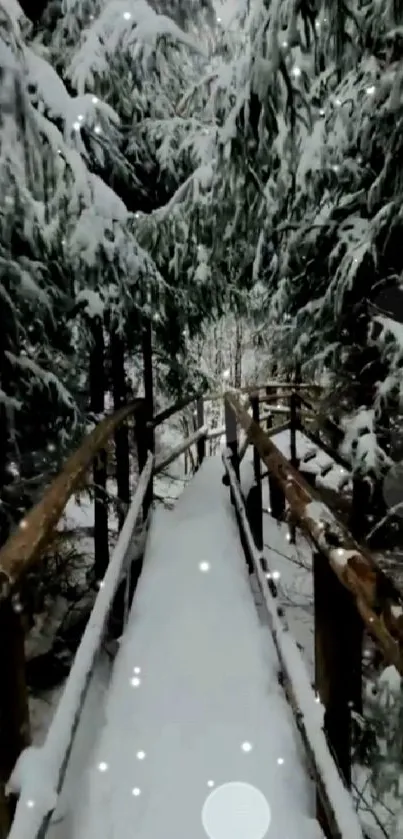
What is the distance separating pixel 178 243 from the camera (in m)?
6.07

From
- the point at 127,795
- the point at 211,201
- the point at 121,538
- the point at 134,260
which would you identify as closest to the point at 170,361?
the point at 134,260

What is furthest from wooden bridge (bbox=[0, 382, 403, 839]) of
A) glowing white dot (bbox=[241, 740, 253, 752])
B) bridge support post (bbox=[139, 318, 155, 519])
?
bridge support post (bbox=[139, 318, 155, 519])

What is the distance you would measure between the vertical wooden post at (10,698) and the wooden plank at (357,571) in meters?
0.75

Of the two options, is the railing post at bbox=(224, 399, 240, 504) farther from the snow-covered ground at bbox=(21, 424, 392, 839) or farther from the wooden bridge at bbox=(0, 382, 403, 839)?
the wooden bridge at bbox=(0, 382, 403, 839)

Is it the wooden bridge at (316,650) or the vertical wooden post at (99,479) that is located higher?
the vertical wooden post at (99,479)

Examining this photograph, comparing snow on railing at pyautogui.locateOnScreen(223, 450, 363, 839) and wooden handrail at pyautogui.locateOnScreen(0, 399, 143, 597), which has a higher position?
wooden handrail at pyautogui.locateOnScreen(0, 399, 143, 597)

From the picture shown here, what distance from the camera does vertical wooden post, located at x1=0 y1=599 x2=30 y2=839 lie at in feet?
5.06

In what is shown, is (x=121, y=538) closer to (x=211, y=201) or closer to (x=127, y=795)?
(x=127, y=795)

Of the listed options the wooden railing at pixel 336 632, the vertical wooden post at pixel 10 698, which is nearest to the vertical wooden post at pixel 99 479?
the wooden railing at pixel 336 632

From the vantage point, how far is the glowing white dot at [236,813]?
2.26 meters

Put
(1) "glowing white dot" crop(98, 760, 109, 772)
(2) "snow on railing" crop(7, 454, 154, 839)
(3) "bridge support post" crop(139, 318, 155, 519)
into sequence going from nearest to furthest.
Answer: (2) "snow on railing" crop(7, 454, 154, 839) → (1) "glowing white dot" crop(98, 760, 109, 772) → (3) "bridge support post" crop(139, 318, 155, 519)

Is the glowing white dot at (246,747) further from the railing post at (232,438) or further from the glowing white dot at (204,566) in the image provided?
the railing post at (232,438)

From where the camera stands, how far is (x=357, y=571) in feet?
5.08

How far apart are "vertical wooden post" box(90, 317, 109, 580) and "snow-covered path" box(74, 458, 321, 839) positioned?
837mm
